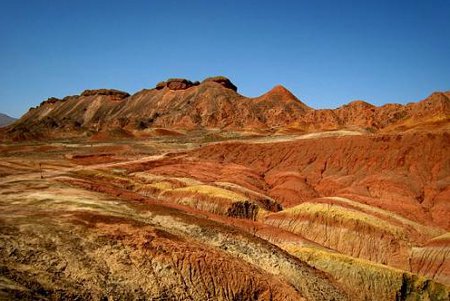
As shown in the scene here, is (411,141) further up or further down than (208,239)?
further up

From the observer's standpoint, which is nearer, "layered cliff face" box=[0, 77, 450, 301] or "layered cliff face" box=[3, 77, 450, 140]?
"layered cliff face" box=[0, 77, 450, 301]

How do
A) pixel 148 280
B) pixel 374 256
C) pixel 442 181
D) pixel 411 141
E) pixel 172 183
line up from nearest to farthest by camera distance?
pixel 148 280 → pixel 374 256 → pixel 172 183 → pixel 442 181 → pixel 411 141

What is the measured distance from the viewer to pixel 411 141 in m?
66.1

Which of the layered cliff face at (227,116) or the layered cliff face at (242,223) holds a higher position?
the layered cliff face at (227,116)

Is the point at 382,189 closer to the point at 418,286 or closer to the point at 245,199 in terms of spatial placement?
the point at 245,199

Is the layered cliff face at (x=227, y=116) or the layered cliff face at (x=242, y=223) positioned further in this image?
the layered cliff face at (x=227, y=116)

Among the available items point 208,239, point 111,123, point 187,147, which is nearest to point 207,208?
point 208,239

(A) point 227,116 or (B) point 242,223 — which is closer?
(B) point 242,223

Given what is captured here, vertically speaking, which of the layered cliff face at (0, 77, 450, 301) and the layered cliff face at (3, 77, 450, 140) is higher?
the layered cliff face at (3, 77, 450, 140)

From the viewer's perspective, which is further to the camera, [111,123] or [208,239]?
[111,123]

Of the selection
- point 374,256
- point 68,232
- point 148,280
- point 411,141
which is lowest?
point 374,256

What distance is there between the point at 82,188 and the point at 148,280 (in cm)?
2188

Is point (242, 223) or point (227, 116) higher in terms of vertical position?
point (227, 116)

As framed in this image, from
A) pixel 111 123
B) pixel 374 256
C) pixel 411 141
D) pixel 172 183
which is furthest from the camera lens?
pixel 111 123
